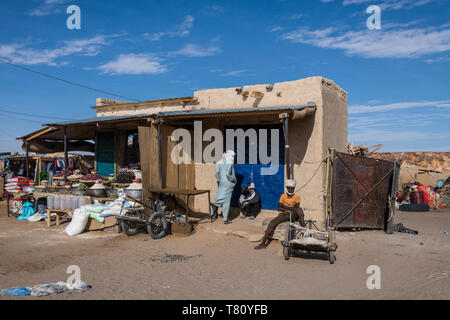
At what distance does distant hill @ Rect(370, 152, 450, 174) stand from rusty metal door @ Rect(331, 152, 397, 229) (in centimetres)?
1747

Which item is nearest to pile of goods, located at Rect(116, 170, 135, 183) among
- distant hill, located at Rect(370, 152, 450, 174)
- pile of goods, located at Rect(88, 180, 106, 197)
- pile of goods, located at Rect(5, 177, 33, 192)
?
pile of goods, located at Rect(88, 180, 106, 197)

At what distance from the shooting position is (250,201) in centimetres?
977

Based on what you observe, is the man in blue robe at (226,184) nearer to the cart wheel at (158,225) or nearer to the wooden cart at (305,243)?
the cart wheel at (158,225)

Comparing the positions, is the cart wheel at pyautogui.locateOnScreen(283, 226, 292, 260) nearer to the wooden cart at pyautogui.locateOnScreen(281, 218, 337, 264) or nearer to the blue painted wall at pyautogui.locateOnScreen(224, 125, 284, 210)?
the wooden cart at pyautogui.locateOnScreen(281, 218, 337, 264)

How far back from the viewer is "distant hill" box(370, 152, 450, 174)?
25.8m

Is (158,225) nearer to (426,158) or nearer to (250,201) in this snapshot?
(250,201)

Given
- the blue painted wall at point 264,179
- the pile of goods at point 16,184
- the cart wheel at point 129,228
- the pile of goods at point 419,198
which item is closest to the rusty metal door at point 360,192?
the blue painted wall at point 264,179

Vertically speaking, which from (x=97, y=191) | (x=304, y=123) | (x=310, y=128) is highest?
(x=304, y=123)

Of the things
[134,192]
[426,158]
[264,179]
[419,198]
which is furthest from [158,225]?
[426,158]

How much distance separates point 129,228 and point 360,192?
570 cm

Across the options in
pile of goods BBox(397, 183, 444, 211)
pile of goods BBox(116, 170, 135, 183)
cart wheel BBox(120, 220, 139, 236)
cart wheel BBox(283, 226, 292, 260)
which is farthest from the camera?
pile of goods BBox(397, 183, 444, 211)

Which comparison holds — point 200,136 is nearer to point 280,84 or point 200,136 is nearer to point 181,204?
point 181,204
